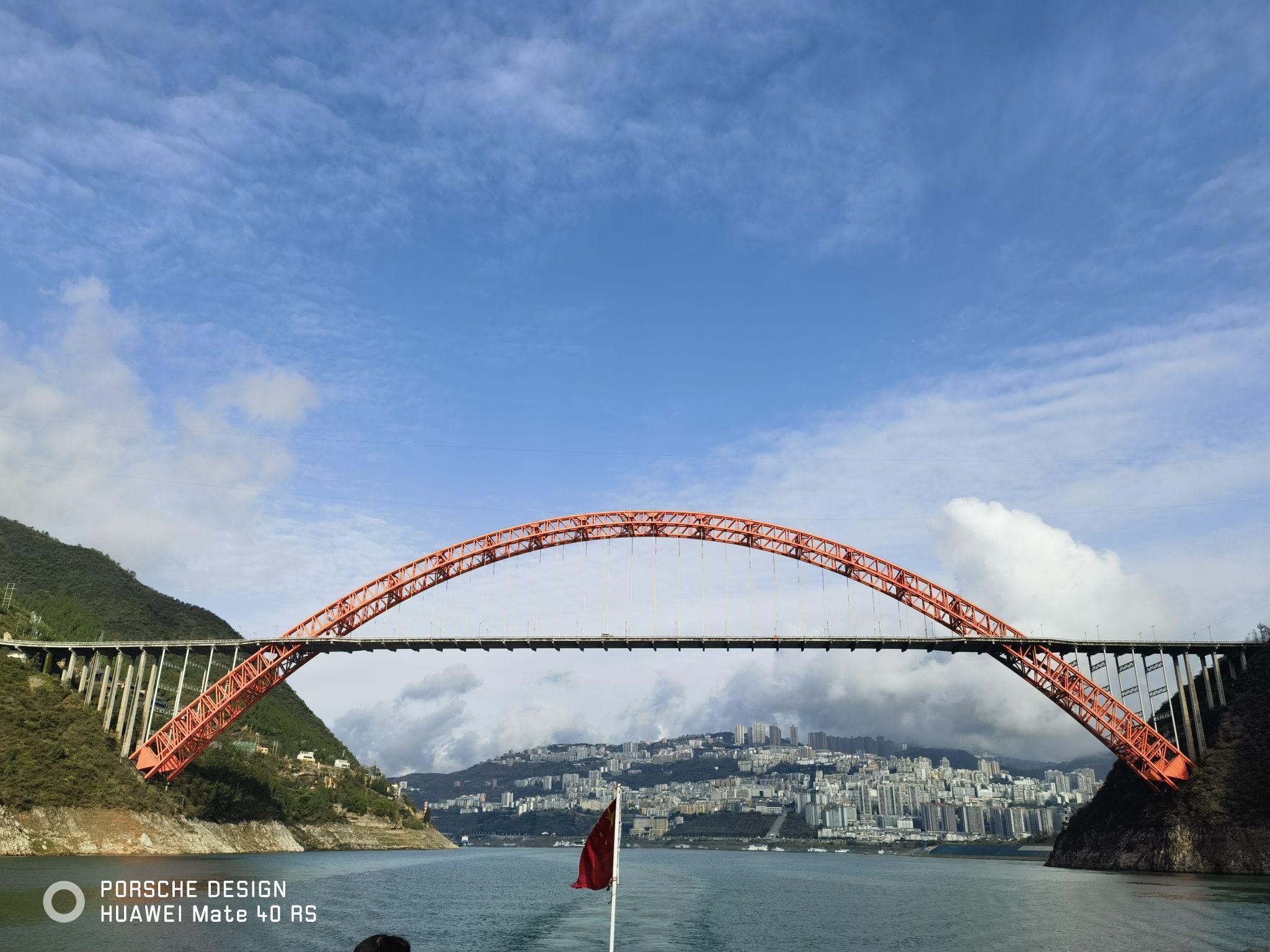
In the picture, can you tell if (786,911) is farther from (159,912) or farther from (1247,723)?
(1247,723)

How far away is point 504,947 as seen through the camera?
2564 cm

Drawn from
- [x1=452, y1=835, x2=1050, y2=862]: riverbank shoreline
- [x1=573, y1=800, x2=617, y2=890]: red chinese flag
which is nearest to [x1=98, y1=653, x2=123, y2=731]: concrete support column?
[x1=573, y1=800, x2=617, y2=890]: red chinese flag

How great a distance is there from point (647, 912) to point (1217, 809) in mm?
37652

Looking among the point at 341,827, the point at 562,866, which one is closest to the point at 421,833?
the point at 341,827

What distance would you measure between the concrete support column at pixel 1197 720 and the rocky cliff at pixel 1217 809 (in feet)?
1.63

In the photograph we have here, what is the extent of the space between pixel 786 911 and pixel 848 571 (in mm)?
26310

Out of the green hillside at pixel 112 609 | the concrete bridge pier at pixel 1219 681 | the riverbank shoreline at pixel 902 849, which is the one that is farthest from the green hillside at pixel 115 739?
the riverbank shoreline at pixel 902 849

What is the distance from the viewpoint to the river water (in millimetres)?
25766

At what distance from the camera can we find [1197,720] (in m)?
56.3

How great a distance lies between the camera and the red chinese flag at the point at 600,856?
13086 millimetres

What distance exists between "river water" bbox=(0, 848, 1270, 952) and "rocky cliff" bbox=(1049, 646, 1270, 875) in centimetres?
273

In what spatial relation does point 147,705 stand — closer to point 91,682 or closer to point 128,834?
point 91,682

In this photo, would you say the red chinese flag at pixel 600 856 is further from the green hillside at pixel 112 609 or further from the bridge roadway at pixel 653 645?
the green hillside at pixel 112 609

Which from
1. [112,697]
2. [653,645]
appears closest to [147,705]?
[112,697]
